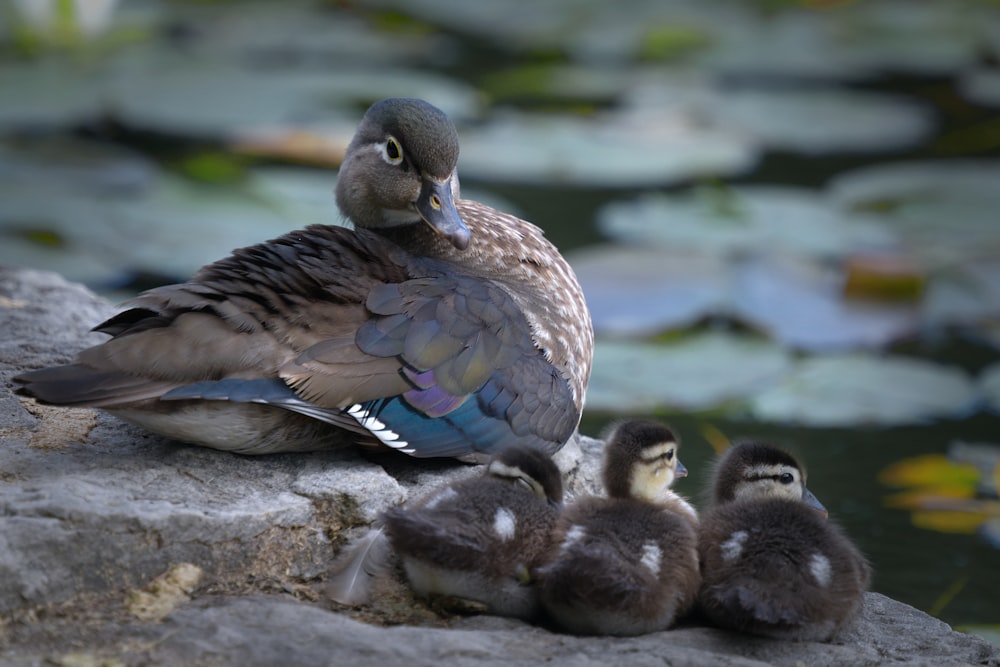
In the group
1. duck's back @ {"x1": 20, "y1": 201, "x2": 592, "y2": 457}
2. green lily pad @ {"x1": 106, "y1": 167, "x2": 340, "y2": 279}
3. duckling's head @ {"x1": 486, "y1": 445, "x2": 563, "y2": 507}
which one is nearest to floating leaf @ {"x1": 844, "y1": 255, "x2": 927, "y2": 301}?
green lily pad @ {"x1": 106, "y1": 167, "x2": 340, "y2": 279}

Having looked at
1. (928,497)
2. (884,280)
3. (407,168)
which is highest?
(407,168)

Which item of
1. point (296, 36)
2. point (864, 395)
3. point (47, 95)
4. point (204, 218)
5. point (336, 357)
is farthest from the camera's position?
point (296, 36)

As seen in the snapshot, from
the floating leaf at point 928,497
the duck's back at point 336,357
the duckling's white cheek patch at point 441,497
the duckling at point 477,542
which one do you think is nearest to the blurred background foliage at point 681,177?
the floating leaf at point 928,497

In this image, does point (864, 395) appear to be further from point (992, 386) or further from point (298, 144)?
point (298, 144)

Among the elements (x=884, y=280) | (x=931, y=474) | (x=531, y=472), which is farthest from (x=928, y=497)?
(x=531, y=472)

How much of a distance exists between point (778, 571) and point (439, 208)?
1.24 meters

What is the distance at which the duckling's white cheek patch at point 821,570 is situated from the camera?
8.48 ft

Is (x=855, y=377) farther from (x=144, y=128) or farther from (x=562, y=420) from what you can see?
(x=144, y=128)

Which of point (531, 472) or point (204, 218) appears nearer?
point (531, 472)

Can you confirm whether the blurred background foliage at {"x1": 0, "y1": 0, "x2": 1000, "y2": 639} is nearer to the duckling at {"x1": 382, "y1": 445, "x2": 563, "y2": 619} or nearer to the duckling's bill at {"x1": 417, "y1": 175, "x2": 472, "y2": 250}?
the duckling's bill at {"x1": 417, "y1": 175, "x2": 472, "y2": 250}

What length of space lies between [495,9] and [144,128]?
8.36ft

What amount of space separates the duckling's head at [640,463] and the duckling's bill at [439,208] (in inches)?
29.3

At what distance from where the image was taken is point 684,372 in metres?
4.57

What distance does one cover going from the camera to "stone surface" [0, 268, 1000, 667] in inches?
93.4
